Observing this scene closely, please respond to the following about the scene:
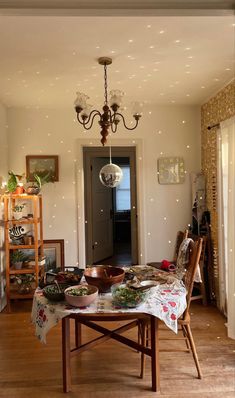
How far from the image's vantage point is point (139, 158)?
420 cm

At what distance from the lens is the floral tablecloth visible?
1951 mm

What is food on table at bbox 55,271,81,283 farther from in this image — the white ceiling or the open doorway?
the open doorway

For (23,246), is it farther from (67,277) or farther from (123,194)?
(123,194)

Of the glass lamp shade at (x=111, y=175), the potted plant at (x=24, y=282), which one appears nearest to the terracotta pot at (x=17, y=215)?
the potted plant at (x=24, y=282)

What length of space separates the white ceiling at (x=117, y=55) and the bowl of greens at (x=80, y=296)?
5.68 ft

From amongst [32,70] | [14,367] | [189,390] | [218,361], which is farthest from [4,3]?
[218,361]

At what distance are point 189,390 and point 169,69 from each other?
2.62 m

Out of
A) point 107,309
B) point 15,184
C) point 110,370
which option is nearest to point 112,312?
point 107,309

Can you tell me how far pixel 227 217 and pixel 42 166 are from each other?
7.71 ft

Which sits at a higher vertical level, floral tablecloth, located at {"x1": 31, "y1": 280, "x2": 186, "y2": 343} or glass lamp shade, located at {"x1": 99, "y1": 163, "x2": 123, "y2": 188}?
glass lamp shade, located at {"x1": 99, "y1": 163, "x2": 123, "y2": 188}

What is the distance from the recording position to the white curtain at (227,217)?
300 centimetres

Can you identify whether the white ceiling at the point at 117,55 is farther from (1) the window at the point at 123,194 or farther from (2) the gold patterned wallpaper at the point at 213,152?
(1) the window at the point at 123,194

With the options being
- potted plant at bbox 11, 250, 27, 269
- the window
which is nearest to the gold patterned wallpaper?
potted plant at bbox 11, 250, 27, 269

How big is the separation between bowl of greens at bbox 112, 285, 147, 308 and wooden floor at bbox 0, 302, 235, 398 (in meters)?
0.72
